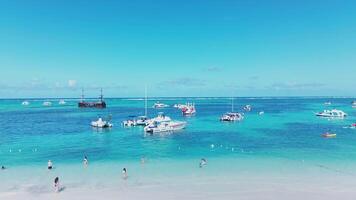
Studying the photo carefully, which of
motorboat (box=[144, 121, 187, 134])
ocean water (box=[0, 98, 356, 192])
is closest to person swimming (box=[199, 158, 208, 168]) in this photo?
ocean water (box=[0, 98, 356, 192])

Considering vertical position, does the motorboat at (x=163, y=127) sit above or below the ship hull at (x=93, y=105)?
below

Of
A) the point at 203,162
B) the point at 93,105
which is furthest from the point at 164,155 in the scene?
the point at 93,105

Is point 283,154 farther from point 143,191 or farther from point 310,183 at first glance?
point 143,191

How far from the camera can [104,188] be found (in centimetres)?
2859

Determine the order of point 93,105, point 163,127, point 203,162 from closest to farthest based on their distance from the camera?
point 203,162
point 163,127
point 93,105

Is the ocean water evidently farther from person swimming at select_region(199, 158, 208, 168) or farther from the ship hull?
the ship hull

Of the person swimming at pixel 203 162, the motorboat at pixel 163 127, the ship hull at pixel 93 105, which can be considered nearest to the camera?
the person swimming at pixel 203 162

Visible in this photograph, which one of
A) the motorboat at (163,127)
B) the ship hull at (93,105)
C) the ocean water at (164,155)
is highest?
the ship hull at (93,105)

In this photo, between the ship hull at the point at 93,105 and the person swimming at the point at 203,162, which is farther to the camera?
the ship hull at the point at 93,105

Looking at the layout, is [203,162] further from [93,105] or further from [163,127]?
[93,105]

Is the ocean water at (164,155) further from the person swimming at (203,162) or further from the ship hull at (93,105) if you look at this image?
the ship hull at (93,105)

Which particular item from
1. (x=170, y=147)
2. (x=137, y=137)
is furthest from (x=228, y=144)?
(x=137, y=137)

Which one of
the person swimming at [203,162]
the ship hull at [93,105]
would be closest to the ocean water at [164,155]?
the person swimming at [203,162]

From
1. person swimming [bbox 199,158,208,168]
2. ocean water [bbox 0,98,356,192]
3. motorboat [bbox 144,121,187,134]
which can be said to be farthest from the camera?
motorboat [bbox 144,121,187,134]
